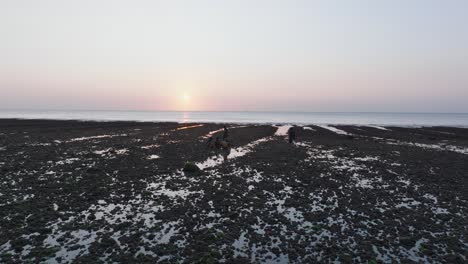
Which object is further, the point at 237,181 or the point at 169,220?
the point at 237,181

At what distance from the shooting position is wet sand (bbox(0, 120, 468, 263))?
11.3 m

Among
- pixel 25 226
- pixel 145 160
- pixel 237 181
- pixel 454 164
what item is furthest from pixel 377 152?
pixel 25 226

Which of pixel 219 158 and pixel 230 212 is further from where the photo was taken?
pixel 219 158

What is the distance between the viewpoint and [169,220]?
14.4 metres

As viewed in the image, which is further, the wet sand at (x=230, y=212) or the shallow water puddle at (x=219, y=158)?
the shallow water puddle at (x=219, y=158)

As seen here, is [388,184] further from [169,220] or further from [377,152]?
[377,152]

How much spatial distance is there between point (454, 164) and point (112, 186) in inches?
1125

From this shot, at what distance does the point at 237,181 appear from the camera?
2194cm

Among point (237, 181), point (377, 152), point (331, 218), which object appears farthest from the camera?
point (377, 152)

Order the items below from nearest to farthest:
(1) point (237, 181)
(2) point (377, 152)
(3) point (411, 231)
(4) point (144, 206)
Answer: (3) point (411, 231) → (4) point (144, 206) → (1) point (237, 181) → (2) point (377, 152)

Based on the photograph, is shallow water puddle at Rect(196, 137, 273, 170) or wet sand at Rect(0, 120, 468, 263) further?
shallow water puddle at Rect(196, 137, 273, 170)

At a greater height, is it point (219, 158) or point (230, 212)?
point (219, 158)

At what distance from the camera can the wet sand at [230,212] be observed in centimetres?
1134

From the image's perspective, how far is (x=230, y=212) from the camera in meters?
15.5
